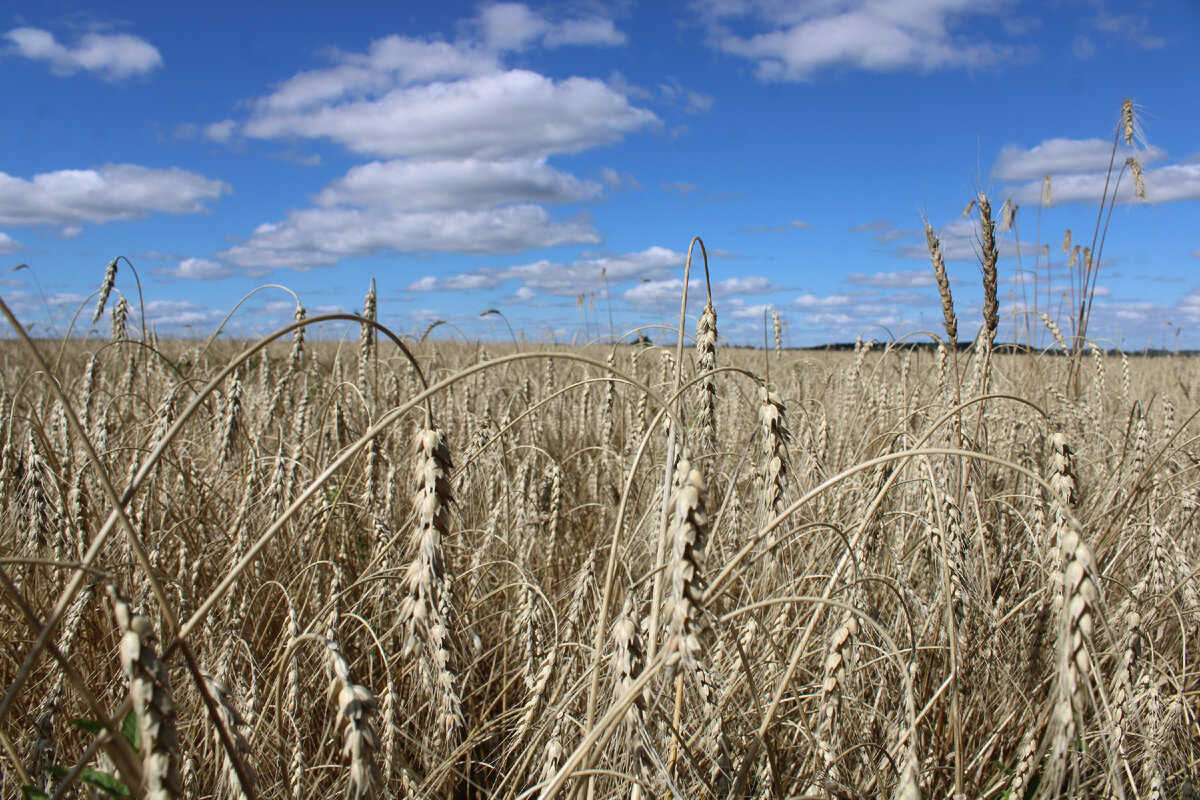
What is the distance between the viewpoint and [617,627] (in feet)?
3.14

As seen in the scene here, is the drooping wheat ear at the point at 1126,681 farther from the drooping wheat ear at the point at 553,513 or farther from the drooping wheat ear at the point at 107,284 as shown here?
the drooping wheat ear at the point at 107,284

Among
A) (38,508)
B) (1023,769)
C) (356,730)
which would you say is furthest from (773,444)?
(38,508)

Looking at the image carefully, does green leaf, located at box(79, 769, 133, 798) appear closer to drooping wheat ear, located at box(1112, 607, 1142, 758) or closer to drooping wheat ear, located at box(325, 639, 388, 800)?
drooping wheat ear, located at box(325, 639, 388, 800)

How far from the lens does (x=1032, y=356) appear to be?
115 inches

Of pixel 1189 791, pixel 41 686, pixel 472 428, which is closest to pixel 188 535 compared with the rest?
pixel 41 686

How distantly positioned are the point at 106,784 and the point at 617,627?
702 millimetres

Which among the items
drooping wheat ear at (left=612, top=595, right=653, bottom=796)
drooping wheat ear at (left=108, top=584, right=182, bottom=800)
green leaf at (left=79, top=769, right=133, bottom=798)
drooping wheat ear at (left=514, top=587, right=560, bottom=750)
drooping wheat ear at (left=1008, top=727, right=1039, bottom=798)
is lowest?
drooping wheat ear at (left=1008, top=727, right=1039, bottom=798)

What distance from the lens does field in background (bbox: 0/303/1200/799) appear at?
816 mm

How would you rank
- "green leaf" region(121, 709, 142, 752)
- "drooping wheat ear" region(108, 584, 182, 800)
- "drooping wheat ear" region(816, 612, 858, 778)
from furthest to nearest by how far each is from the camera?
1. "drooping wheat ear" region(816, 612, 858, 778)
2. "green leaf" region(121, 709, 142, 752)
3. "drooping wheat ear" region(108, 584, 182, 800)

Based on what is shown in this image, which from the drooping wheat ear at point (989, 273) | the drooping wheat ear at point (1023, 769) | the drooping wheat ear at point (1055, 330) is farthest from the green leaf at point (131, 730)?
the drooping wheat ear at point (1055, 330)

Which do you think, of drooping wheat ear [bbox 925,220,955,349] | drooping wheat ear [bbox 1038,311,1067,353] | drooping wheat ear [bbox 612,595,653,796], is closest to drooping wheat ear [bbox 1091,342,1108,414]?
drooping wheat ear [bbox 1038,311,1067,353]

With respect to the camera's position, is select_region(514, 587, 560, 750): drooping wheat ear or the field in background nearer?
the field in background

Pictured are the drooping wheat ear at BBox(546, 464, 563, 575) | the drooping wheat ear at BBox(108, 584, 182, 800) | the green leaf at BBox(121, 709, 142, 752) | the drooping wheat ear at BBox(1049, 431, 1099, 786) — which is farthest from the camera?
the drooping wheat ear at BBox(546, 464, 563, 575)

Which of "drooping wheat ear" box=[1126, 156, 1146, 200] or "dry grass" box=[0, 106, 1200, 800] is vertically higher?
"drooping wheat ear" box=[1126, 156, 1146, 200]
